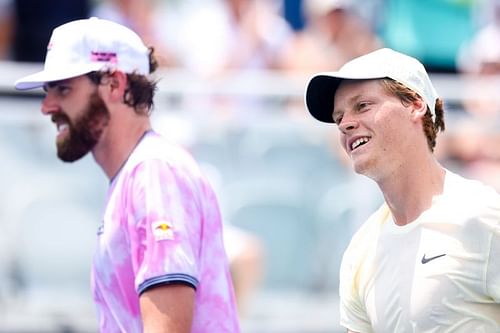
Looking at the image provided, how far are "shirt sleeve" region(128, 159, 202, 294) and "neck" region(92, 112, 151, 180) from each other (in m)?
0.27

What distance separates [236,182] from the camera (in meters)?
9.72

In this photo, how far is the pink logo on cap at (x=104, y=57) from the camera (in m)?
5.32

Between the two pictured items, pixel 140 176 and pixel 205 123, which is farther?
pixel 205 123

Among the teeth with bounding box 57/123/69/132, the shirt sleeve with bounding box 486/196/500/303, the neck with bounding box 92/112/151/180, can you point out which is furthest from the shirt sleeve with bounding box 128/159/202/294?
the shirt sleeve with bounding box 486/196/500/303

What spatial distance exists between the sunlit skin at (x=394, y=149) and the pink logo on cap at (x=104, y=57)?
3.64 ft

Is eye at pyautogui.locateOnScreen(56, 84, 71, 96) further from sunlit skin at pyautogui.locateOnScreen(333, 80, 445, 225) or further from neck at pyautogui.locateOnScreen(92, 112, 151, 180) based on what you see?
sunlit skin at pyautogui.locateOnScreen(333, 80, 445, 225)

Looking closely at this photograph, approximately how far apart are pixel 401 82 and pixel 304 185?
5225 millimetres

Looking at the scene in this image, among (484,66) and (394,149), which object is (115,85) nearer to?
(394,149)

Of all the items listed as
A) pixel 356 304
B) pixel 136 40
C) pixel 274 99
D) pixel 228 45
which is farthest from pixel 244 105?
pixel 356 304

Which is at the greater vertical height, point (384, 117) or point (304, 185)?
point (384, 117)

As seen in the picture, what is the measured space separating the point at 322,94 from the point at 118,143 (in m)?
0.90

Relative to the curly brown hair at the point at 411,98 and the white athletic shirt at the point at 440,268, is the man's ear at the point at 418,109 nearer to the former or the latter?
the curly brown hair at the point at 411,98

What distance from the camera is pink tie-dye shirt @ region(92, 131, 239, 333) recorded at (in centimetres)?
483

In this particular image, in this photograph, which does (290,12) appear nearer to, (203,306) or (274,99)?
(274,99)
